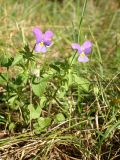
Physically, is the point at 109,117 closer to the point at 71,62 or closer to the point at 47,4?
the point at 71,62

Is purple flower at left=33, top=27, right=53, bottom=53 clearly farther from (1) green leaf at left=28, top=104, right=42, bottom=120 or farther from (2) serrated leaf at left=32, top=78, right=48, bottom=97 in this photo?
(1) green leaf at left=28, top=104, right=42, bottom=120

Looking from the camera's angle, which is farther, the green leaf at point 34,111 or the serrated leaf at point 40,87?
the green leaf at point 34,111

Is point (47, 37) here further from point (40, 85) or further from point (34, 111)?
point (34, 111)

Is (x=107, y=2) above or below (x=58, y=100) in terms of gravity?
above

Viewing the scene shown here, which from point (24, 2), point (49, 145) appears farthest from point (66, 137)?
point (24, 2)

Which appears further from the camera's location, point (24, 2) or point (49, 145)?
point (24, 2)

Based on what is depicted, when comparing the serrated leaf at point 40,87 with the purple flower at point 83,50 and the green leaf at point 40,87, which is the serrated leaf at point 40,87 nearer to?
the green leaf at point 40,87

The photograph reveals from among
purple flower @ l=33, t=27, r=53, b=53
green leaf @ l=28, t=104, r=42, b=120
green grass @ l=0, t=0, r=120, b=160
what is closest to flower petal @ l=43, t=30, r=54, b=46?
purple flower @ l=33, t=27, r=53, b=53

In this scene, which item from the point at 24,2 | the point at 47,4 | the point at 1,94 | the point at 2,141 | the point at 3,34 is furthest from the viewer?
the point at 47,4

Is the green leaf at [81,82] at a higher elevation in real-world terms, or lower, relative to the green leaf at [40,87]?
higher

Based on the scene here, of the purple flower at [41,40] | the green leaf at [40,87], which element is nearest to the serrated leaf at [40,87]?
the green leaf at [40,87]

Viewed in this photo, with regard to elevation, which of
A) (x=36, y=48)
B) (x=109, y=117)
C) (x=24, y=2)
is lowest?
(x=109, y=117)
